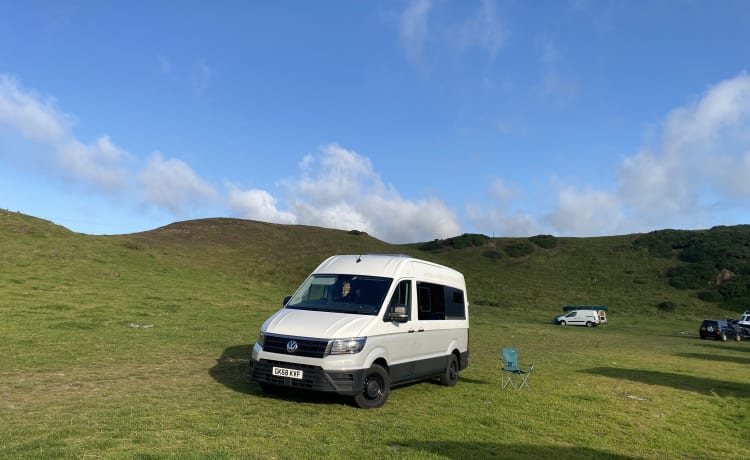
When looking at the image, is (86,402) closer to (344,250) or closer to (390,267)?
(390,267)

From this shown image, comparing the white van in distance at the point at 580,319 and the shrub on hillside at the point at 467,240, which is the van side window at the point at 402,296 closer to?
the white van in distance at the point at 580,319

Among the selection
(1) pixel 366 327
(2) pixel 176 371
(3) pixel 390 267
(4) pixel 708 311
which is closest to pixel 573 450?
(1) pixel 366 327

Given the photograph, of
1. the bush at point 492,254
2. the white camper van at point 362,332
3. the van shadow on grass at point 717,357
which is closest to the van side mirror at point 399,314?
the white camper van at point 362,332

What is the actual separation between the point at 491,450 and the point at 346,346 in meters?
2.73

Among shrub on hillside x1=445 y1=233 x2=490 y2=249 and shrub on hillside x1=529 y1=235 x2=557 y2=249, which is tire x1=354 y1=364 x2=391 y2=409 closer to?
shrub on hillside x1=445 y1=233 x2=490 y2=249

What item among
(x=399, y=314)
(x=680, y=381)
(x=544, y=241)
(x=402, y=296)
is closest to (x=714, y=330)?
(x=680, y=381)

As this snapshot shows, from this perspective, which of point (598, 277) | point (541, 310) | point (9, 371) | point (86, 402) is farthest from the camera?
point (598, 277)

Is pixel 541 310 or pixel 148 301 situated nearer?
pixel 148 301

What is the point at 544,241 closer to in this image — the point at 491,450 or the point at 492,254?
the point at 492,254

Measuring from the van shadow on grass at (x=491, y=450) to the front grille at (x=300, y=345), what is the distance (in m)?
2.05

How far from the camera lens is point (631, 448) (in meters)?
7.67

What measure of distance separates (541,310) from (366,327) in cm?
4801

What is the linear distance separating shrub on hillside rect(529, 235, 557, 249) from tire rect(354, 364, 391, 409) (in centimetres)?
7599

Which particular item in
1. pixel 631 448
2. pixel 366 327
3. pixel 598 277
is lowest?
pixel 631 448
